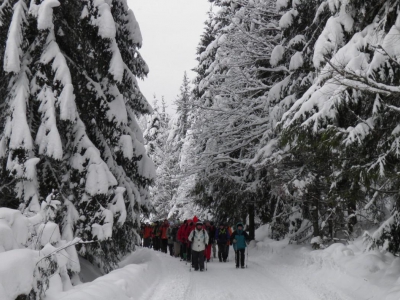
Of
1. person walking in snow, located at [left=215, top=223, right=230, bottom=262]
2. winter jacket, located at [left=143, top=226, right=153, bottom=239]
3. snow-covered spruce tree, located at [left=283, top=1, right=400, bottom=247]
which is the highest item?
snow-covered spruce tree, located at [left=283, top=1, right=400, bottom=247]

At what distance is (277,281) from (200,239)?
12.2ft

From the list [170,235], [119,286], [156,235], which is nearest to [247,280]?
[119,286]

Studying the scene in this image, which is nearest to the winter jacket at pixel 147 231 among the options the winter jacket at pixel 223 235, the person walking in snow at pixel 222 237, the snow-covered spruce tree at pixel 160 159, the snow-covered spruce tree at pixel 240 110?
the snow-covered spruce tree at pixel 240 110

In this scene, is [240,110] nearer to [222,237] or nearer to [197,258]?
[222,237]

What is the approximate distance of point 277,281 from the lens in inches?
453

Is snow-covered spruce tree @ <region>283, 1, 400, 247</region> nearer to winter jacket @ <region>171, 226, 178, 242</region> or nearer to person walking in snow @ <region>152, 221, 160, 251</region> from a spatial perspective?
winter jacket @ <region>171, 226, 178, 242</region>

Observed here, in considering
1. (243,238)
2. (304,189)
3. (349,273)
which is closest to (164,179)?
(243,238)

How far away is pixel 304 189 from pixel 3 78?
8889 millimetres

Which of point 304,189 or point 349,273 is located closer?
point 349,273

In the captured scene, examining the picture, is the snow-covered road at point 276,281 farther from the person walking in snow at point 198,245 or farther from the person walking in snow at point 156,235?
the person walking in snow at point 156,235

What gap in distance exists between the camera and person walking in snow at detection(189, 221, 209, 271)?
14422 mm

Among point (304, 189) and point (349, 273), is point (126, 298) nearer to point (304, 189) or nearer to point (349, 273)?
point (349, 273)

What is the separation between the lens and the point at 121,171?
39.3ft

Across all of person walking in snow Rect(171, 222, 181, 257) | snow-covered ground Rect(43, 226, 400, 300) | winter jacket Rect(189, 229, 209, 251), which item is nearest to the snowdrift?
snow-covered ground Rect(43, 226, 400, 300)
